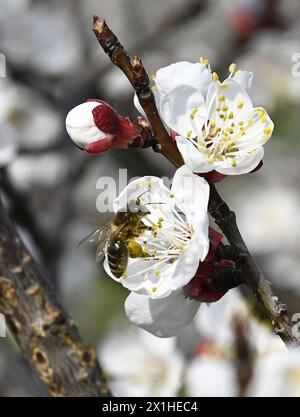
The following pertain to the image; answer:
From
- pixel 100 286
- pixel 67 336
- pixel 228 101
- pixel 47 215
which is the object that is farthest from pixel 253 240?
pixel 228 101

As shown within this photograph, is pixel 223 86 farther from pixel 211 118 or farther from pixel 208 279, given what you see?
pixel 208 279

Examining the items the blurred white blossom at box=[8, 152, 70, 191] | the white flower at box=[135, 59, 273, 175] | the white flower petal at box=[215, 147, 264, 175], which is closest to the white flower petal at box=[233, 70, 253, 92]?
the white flower at box=[135, 59, 273, 175]

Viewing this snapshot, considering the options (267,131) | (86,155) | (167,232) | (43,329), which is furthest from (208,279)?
(86,155)

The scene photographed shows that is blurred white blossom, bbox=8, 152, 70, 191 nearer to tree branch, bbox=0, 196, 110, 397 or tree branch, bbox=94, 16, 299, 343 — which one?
tree branch, bbox=0, 196, 110, 397

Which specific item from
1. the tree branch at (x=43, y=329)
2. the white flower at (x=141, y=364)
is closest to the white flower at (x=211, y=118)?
the tree branch at (x=43, y=329)

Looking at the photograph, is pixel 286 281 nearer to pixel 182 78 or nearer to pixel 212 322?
pixel 212 322

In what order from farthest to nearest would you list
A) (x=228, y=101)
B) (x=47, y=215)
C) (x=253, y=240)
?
(x=253, y=240) < (x=47, y=215) < (x=228, y=101)
